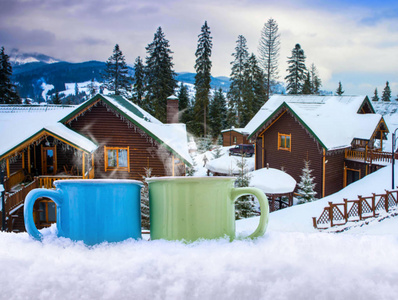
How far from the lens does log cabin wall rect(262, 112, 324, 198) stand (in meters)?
18.2

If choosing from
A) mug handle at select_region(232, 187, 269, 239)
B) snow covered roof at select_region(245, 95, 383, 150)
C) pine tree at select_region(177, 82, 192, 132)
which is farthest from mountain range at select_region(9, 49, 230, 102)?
mug handle at select_region(232, 187, 269, 239)

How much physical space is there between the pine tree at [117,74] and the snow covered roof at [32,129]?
25.1 meters

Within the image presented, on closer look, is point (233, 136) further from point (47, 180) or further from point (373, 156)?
point (47, 180)

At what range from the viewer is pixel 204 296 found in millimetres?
963

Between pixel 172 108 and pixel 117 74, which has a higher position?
pixel 117 74

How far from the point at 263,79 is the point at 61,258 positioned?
49405 millimetres

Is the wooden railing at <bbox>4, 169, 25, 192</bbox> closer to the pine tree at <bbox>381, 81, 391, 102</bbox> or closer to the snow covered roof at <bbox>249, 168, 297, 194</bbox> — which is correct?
the snow covered roof at <bbox>249, 168, 297, 194</bbox>

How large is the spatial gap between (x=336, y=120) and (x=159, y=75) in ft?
70.2

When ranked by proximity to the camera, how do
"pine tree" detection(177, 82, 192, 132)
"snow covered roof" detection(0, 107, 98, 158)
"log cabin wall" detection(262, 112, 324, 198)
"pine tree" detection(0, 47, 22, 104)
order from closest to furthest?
1. "snow covered roof" detection(0, 107, 98, 158)
2. "log cabin wall" detection(262, 112, 324, 198)
3. "pine tree" detection(0, 47, 22, 104)
4. "pine tree" detection(177, 82, 192, 132)

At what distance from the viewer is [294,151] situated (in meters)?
19.5

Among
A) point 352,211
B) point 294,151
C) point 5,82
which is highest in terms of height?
point 5,82

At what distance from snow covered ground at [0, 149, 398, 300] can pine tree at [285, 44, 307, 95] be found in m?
49.4

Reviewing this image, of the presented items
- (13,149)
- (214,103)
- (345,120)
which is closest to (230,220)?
(13,149)

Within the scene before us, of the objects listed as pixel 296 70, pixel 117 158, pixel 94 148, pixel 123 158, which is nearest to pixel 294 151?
pixel 123 158
